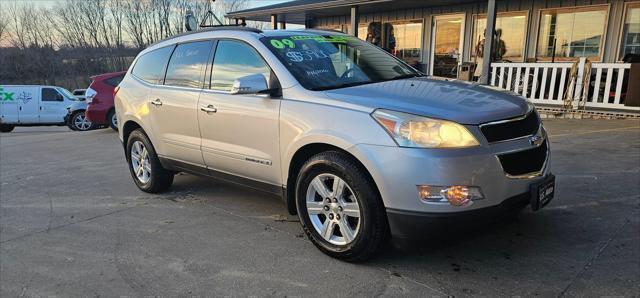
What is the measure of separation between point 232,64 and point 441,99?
1.94 m

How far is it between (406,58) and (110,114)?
9.02m

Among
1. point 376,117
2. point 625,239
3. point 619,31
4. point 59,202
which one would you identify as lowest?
point 59,202

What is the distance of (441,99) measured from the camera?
3068 mm

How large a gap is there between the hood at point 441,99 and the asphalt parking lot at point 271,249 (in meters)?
0.75

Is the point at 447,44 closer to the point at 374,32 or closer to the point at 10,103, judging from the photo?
the point at 374,32

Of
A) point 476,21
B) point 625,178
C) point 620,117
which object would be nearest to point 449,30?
point 476,21

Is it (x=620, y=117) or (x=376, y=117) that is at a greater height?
(x=376, y=117)

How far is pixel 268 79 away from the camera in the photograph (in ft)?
12.0

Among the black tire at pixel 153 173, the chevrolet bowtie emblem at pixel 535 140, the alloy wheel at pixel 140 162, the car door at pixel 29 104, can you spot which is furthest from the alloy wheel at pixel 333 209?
the car door at pixel 29 104

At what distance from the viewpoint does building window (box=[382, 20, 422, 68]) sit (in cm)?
1418

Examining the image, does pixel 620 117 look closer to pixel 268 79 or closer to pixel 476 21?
pixel 476 21

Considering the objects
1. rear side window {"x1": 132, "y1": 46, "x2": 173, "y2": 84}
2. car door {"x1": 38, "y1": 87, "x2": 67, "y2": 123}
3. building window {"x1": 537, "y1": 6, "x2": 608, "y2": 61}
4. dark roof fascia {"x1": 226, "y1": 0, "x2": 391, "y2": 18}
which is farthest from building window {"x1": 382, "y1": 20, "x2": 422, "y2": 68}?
car door {"x1": 38, "y1": 87, "x2": 67, "y2": 123}

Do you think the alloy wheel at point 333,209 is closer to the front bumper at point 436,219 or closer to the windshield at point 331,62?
the front bumper at point 436,219

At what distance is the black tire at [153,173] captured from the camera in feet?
16.7
